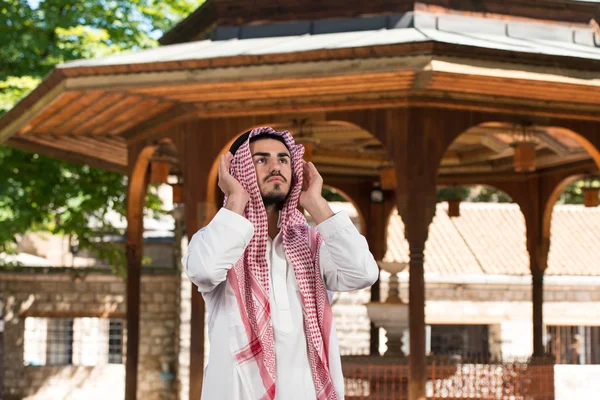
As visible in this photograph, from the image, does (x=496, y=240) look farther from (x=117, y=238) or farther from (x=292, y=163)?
(x=292, y=163)

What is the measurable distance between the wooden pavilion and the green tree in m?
4.63

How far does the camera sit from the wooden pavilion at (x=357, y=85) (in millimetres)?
7516

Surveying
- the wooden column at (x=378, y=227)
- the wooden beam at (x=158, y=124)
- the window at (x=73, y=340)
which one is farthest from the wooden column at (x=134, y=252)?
the window at (x=73, y=340)

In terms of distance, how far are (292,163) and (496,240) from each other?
16684mm

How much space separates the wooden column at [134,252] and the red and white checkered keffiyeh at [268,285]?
7128mm

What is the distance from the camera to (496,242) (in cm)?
1958

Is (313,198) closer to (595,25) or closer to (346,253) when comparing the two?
(346,253)

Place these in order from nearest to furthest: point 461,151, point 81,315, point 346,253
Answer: point 346,253 → point 461,151 → point 81,315

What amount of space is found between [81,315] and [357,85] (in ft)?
38.8

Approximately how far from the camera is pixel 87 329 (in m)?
19.6

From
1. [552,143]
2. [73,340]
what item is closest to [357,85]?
[552,143]

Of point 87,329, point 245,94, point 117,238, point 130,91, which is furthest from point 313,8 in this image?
point 117,238

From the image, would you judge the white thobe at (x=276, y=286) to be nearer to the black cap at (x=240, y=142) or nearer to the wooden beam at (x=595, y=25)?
the black cap at (x=240, y=142)

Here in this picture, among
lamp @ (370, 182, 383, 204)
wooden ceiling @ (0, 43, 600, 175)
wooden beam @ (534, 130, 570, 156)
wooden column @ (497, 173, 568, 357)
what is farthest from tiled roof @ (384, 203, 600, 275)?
wooden ceiling @ (0, 43, 600, 175)
